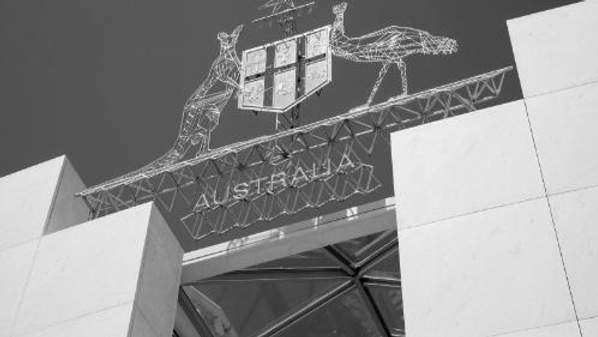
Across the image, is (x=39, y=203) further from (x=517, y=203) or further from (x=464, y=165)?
(x=517, y=203)

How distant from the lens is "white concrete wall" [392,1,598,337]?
1888 centimetres

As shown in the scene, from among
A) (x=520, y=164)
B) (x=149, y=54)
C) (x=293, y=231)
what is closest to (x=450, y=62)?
(x=149, y=54)

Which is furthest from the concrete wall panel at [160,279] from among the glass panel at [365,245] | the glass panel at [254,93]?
the glass panel at [365,245]

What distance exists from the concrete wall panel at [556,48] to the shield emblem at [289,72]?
5182 millimetres

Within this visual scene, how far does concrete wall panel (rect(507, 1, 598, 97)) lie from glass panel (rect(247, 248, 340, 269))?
746 centimetres

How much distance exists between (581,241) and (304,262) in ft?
33.1

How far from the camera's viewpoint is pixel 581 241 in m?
19.2

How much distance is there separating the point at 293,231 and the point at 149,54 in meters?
14.6

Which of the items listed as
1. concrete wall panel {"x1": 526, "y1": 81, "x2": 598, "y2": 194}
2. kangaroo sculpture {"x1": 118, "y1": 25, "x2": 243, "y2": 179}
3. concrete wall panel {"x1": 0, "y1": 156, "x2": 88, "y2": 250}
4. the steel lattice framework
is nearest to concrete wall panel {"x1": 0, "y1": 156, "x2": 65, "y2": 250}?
concrete wall panel {"x1": 0, "y1": 156, "x2": 88, "y2": 250}

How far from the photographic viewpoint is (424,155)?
72.2 ft

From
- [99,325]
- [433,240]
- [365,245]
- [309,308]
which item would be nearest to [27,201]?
[99,325]

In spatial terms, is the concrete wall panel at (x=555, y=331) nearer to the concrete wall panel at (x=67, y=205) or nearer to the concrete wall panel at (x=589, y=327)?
the concrete wall panel at (x=589, y=327)

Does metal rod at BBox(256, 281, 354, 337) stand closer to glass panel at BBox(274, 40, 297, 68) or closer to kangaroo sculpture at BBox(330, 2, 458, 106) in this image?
kangaroo sculpture at BBox(330, 2, 458, 106)

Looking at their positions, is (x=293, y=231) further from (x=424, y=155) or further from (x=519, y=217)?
(x=519, y=217)
